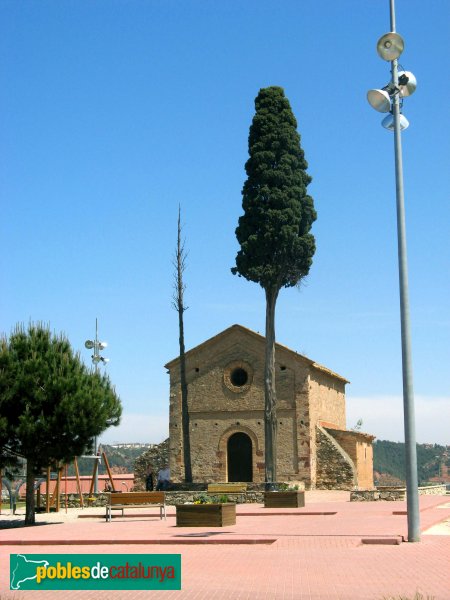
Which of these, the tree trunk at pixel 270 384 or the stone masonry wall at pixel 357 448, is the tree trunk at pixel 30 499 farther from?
the stone masonry wall at pixel 357 448

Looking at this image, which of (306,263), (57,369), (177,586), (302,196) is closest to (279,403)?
(306,263)

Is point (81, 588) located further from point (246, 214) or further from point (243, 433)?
point (243, 433)

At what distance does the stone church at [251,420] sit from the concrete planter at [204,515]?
2203 cm

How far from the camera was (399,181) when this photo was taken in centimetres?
1588

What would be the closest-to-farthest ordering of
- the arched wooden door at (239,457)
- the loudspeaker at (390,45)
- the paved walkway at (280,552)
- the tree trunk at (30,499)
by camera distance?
the paved walkway at (280,552)
the loudspeaker at (390,45)
the tree trunk at (30,499)
the arched wooden door at (239,457)

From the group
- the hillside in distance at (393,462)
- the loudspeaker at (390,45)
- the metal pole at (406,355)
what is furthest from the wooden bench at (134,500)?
the hillside in distance at (393,462)

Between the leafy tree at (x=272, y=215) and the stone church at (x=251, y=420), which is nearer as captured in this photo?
the leafy tree at (x=272, y=215)

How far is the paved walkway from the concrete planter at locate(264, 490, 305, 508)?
11.4 ft

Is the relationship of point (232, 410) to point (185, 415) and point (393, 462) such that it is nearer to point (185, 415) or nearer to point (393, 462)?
point (185, 415)

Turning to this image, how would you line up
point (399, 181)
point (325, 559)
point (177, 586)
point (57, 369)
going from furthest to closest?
point (57, 369), point (399, 181), point (325, 559), point (177, 586)

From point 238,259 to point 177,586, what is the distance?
29.0 metres

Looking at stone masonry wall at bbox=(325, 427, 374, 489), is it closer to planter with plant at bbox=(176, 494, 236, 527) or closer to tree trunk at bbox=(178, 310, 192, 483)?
tree trunk at bbox=(178, 310, 192, 483)

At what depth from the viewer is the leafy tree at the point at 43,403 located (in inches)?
944

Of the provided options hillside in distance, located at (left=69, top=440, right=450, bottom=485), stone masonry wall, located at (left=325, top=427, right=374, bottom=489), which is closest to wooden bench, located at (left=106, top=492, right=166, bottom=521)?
stone masonry wall, located at (left=325, top=427, right=374, bottom=489)
